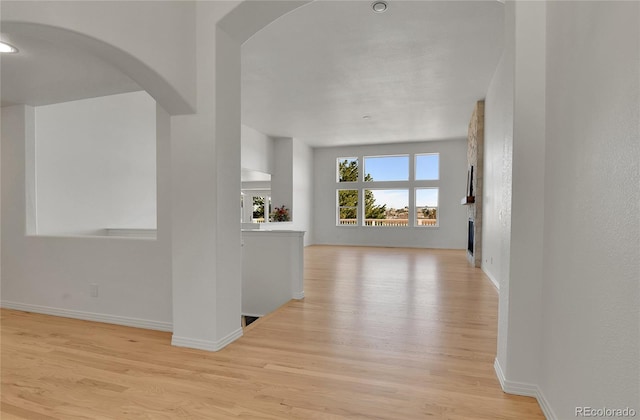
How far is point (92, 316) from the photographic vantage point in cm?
347

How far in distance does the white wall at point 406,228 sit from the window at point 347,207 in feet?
0.61

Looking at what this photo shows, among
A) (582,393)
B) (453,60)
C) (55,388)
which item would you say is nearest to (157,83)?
(55,388)

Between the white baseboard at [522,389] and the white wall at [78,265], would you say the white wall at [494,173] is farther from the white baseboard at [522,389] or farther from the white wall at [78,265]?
the white wall at [78,265]

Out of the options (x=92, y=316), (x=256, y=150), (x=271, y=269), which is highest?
→ (x=256, y=150)

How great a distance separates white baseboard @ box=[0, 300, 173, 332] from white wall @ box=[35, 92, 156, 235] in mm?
893

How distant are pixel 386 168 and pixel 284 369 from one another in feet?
28.5

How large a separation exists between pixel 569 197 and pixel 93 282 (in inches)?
163

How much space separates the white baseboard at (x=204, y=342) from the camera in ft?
8.63

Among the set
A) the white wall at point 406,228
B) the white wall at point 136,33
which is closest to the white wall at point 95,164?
the white wall at point 136,33

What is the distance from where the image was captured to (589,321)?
135 centimetres

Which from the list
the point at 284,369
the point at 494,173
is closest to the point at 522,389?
Answer: the point at 284,369

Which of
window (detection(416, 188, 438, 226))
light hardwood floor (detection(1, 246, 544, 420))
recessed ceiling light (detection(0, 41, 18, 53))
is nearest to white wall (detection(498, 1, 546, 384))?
light hardwood floor (detection(1, 246, 544, 420))

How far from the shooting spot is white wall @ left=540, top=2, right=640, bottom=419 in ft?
3.60

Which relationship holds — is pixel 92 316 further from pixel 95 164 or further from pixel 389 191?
pixel 389 191
